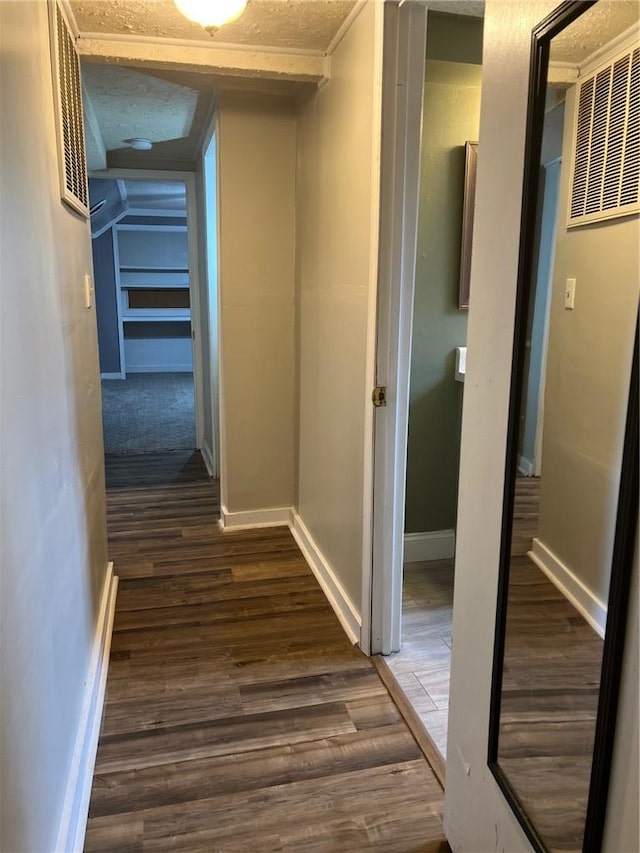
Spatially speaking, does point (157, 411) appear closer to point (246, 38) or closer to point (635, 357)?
point (246, 38)

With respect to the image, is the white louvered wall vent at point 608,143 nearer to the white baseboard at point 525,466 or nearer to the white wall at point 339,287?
the white baseboard at point 525,466

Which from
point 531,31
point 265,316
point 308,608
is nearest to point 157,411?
point 265,316

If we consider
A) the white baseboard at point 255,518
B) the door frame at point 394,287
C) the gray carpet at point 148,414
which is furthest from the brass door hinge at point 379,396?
the gray carpet at point 148,414

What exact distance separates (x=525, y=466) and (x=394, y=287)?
1.08 m

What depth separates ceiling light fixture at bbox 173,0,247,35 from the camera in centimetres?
185

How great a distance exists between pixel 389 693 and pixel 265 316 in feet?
6.41

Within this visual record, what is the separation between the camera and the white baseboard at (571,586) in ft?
3.11

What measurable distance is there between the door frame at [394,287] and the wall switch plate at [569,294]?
3.57 ft

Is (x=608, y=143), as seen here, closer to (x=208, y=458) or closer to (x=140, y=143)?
(x=140, y=143)

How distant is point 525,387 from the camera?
Answer: 1.12 m

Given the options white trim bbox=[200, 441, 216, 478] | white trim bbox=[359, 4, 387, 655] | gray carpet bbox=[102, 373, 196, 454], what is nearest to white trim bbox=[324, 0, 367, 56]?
white trim bbox=[359, 4, 387, 655]

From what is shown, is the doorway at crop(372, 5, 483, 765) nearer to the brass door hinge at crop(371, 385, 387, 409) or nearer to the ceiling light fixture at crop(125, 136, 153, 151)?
the brass door hinge at crop(371, 385, 387, 409)

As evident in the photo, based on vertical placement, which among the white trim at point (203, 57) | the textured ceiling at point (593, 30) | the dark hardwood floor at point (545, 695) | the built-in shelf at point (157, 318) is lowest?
the dark hardwood floor at point (545, 695)

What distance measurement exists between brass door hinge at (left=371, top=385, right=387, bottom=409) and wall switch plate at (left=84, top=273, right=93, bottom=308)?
3.68ft
